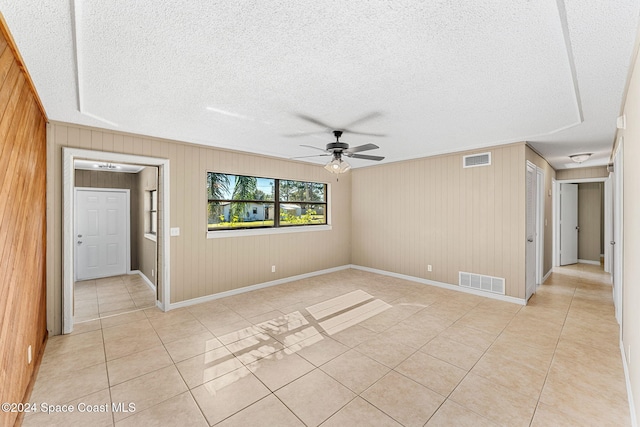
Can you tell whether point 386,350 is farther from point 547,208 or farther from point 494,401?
point 547,208

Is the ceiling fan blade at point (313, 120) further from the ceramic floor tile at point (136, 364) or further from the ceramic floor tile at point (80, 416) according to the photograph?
the ceramic floor tile at point (80, 416)

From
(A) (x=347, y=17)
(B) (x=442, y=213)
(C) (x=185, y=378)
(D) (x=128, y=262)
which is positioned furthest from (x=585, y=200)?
(D) (x=128, y=262)

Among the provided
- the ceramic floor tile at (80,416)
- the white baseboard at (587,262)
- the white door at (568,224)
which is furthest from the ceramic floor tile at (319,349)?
the white baseboard at (587,262)

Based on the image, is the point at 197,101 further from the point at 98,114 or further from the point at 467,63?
the point at 467,63

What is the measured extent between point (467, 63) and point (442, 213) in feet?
11.6

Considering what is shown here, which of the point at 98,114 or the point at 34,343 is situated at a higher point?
the point at 98,114

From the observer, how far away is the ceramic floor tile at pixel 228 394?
1.99m

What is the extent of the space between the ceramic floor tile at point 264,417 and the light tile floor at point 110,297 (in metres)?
→ 2.97

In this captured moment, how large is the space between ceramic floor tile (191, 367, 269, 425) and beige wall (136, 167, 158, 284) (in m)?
3.46

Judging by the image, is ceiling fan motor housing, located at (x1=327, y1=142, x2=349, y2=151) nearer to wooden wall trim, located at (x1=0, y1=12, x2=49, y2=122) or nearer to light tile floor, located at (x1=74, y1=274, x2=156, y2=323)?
wooden wall trim, located at (x1=0, y1=12, x2=49, y2=122)

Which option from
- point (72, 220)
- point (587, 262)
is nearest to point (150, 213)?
point (72, 220)

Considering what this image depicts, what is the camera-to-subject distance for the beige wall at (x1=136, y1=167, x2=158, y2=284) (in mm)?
5184

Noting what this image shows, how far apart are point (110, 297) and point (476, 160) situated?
6512 millimetres

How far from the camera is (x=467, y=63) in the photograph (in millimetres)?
1963
